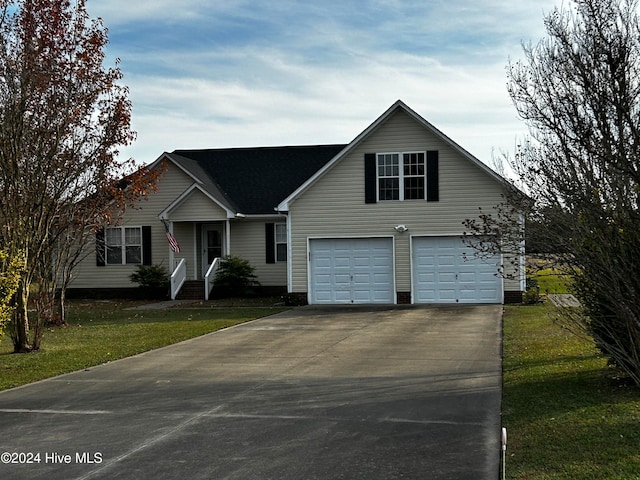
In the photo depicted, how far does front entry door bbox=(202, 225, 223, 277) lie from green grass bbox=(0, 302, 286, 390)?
428 centimetres

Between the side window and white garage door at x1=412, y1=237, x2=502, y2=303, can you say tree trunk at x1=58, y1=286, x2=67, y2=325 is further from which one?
white garage door at x1=412, y1=237, x2=502, y2=303

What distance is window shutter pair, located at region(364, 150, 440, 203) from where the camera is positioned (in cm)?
2300

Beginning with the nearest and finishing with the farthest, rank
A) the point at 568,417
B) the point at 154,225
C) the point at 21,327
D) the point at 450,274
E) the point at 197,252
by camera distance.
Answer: the point at 568,417 < the point at 21,327 < the point at 450,274 < the point at 197,252 < the point at 154,225

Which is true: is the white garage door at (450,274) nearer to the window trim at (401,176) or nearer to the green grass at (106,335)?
the window trim at (401,176)

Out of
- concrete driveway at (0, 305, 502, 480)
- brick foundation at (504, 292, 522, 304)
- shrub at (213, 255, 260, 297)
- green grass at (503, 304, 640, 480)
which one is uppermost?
shrub at (213, 255, 260, 297)

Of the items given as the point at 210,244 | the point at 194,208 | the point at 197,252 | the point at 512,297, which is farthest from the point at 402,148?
the point at 197,252

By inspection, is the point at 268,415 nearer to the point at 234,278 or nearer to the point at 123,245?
the point at 234,278

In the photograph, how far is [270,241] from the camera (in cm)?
2752

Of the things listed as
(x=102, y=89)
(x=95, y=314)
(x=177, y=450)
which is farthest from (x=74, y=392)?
(x=95, y=314)

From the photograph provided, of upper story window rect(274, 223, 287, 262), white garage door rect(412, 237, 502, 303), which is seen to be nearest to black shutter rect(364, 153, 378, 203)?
white garage door rect(412, 237, 502, 303)

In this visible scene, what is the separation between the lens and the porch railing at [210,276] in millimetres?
26016

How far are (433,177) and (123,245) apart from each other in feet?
42.6

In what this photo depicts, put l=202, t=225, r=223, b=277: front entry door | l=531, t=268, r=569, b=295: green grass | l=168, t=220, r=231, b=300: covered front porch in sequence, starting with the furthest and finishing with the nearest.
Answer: l=202, t=225, r=223, b=277: front entry door → l=168, t=220, r=231, b=300: covered front porch → l=531, t=268, r=569, b=295: green grass

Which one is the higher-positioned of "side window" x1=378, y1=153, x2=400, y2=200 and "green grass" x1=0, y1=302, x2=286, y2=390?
"side window" x1=378, y1=153, x2=400, y2=200
